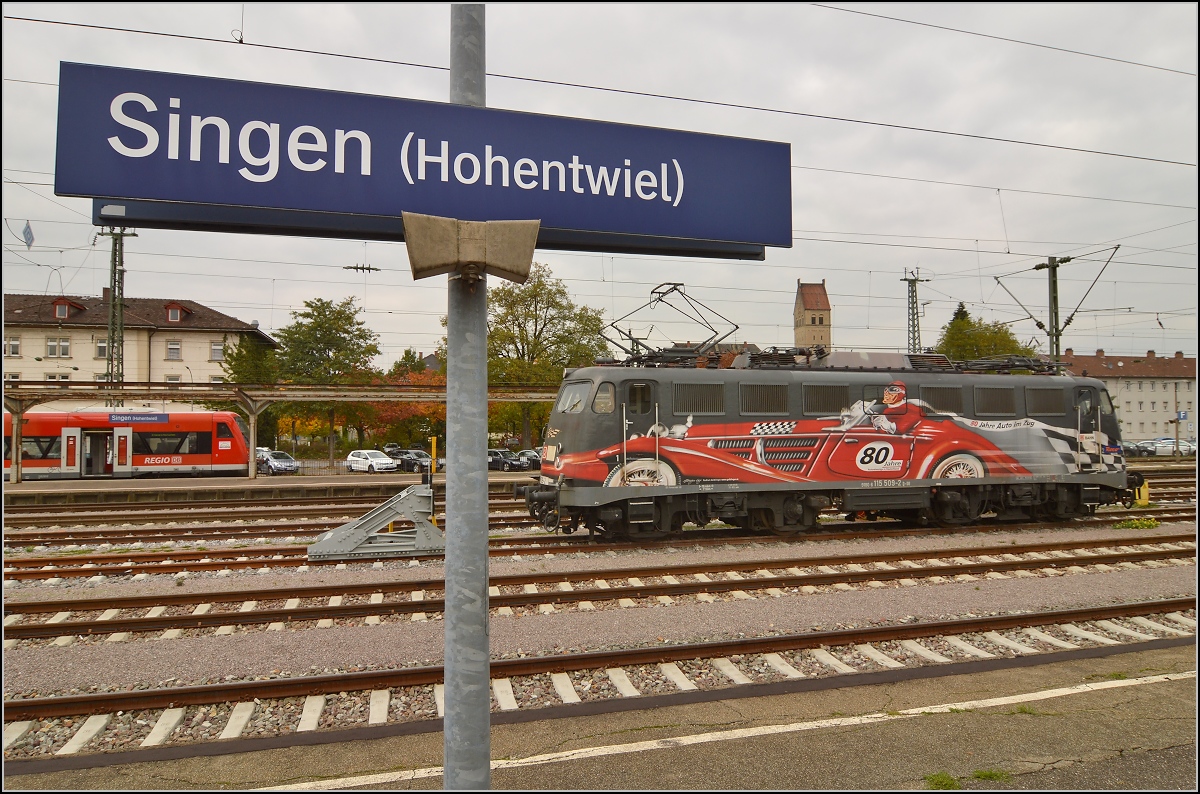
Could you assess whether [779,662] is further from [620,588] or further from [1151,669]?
[1151,669]

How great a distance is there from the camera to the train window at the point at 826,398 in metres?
14.8

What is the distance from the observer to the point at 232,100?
3342 millimetres

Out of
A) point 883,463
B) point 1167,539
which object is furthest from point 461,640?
point 1167,539

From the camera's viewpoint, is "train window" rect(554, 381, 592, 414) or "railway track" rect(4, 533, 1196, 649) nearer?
"railway track" rect(4, 533, 1196, 649)

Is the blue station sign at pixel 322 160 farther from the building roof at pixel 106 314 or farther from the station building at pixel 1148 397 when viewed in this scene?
the station building at pixel 1148 397

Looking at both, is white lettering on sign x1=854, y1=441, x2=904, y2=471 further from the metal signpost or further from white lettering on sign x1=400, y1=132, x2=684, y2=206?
white lettering on sign x1=400, y1=132, x2=684, y2=206

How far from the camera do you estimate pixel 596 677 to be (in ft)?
23.1

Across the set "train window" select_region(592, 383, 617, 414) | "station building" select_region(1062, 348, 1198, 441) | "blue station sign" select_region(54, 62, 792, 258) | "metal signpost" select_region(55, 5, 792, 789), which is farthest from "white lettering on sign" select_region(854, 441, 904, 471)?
"station building" select_region(1062, 348, 1198, 441)

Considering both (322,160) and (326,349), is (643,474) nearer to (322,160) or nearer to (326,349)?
(322,160)

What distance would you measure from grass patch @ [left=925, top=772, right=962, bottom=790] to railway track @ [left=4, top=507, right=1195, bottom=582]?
8.74m

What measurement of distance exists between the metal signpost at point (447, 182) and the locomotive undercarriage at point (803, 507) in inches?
403

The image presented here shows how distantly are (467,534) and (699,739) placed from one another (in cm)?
346

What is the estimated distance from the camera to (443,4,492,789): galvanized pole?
296 centimetres

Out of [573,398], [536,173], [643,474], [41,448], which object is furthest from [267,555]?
[41,448]
